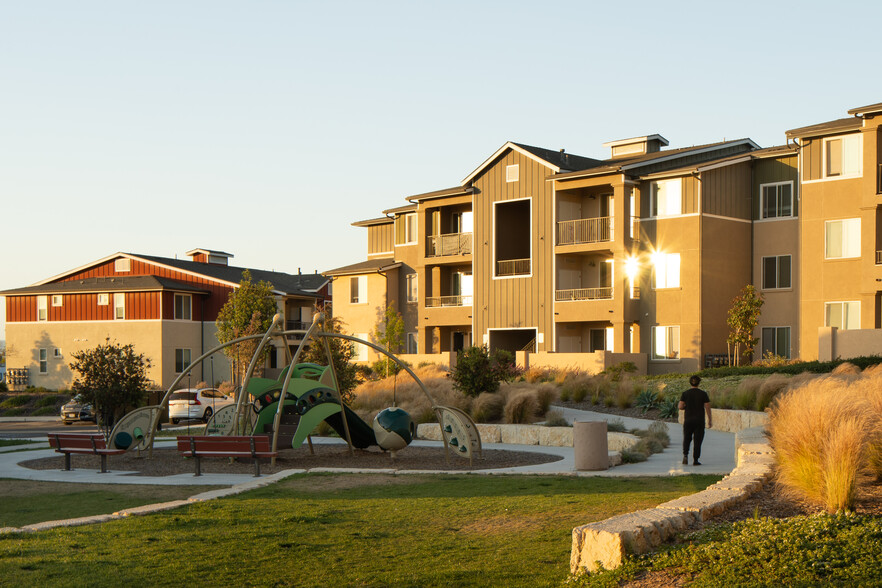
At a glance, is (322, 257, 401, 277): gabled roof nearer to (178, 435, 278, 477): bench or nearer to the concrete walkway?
the concrete walkway

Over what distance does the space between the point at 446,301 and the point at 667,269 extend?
1226 centimetres

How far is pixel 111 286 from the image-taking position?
56.3 meters

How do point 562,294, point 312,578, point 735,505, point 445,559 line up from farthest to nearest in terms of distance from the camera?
1. point 562,294
2. point 735,505
3. point 445,559
4. point 312,578

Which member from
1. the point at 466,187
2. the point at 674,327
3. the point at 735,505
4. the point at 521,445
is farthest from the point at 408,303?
the point at 735,505

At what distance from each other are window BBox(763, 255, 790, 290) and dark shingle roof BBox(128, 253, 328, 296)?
29252 mm

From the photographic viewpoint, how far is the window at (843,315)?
34.5 m

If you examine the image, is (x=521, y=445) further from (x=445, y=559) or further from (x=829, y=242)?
(x=829, y=242)

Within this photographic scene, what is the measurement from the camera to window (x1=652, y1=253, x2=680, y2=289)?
38.1m

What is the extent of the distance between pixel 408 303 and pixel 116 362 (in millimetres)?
27036

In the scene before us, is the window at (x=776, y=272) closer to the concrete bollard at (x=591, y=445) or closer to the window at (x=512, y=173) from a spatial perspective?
the window at (x=512, y=173)

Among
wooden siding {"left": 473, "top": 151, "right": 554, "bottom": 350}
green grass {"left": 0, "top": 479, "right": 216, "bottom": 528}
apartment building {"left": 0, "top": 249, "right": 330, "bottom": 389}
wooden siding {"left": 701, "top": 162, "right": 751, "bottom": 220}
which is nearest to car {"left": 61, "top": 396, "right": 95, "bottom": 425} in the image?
apartment building {"left": 0, "top": 249, "right": 330, "bottom": 389}

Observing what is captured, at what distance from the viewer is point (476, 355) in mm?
25547

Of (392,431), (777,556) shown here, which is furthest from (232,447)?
(777,556)

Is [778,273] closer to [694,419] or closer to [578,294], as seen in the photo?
[578,294]
